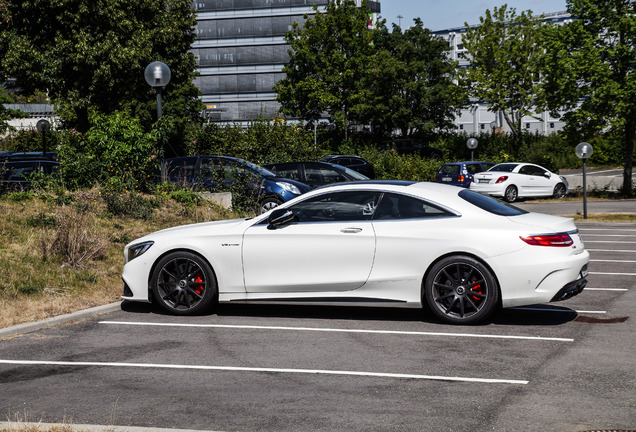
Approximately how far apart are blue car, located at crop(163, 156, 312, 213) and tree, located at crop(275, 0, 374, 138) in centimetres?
3901

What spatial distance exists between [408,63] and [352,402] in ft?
183

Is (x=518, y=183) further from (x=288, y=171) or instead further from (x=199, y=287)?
(x=199, y=287)

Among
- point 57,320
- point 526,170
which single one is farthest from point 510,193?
point 57,320

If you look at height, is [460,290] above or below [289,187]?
below

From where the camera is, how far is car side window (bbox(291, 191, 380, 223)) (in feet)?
26.3

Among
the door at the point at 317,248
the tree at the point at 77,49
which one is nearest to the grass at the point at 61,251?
the door at the point at 317,248

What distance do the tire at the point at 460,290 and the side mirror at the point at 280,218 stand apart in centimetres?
161

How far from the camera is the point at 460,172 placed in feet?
105

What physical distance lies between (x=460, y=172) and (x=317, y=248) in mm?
24915

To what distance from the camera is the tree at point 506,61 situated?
4678cm

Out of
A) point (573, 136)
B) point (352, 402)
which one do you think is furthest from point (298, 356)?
point (573, 136)

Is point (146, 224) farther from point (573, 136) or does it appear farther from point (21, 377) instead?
point (573, 136)

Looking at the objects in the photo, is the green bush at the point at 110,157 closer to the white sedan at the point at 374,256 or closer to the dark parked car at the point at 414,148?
the white sedan at the point at 374,256

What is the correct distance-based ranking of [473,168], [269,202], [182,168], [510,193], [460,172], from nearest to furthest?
[269,202]
[182,168]
[510,193]
[460,172]
[473,168]
